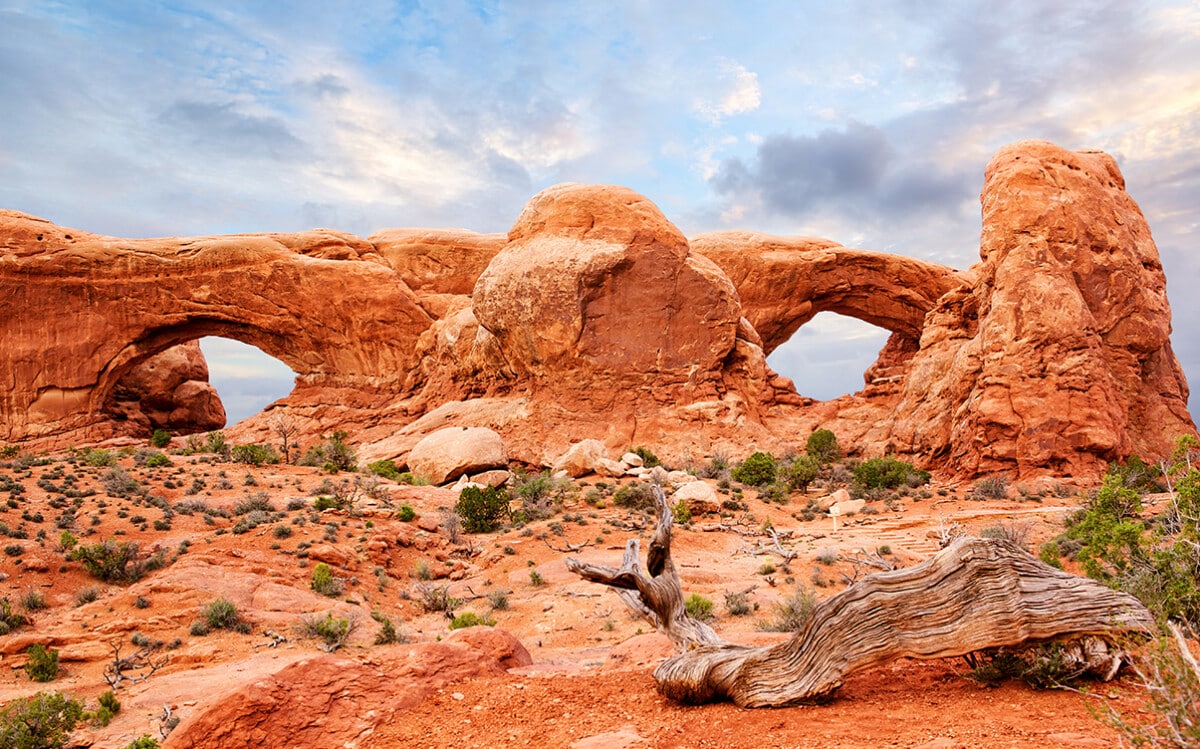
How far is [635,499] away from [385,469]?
842cm

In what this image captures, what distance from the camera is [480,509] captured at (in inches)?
652

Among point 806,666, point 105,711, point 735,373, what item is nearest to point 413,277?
point 735,373

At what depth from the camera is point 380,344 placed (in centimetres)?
3212

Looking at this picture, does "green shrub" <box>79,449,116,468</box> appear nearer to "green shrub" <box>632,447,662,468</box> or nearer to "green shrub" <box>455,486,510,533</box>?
"green shrub" <box>455,486,510,533</box>

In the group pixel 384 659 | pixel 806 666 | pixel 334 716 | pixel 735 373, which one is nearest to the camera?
pixel 806 666

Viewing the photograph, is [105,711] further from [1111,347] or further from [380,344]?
[380,344]

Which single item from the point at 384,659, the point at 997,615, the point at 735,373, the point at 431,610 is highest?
the point at 735,373

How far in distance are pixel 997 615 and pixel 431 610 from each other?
903cm

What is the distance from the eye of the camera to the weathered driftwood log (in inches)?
178

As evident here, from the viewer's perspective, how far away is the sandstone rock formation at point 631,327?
2008 cm

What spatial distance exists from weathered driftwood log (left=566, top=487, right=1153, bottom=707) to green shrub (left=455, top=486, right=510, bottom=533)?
1161 cm

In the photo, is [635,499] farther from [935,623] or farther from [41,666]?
[935,623]

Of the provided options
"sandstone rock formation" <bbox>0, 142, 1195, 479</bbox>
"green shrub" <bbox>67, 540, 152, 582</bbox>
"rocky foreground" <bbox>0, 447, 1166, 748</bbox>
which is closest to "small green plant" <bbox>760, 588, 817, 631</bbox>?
"rocky foreground" <bbox>0, 447, 1166, 748</bbox>

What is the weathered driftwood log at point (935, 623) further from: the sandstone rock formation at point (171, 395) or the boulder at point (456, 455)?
the sandstone rock formation at point (171, 395)
